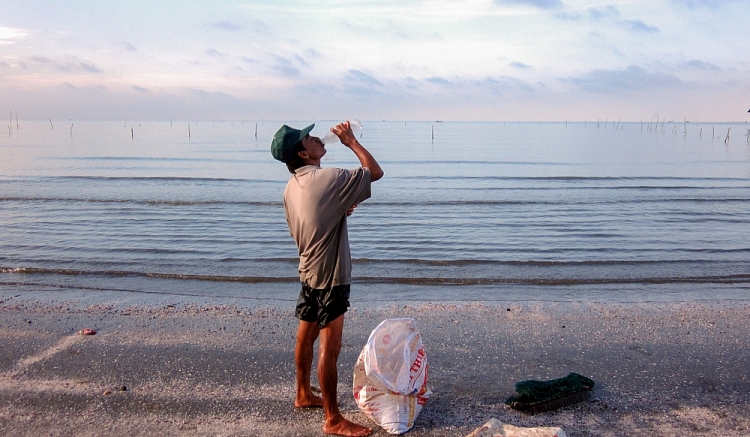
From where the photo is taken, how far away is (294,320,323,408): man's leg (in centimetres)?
387

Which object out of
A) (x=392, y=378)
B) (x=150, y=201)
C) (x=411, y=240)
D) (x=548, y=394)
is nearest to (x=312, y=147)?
(x=392, y=378)

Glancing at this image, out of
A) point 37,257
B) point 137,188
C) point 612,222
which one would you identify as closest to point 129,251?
point 37,257

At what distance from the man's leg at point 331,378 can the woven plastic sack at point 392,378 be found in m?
0.18

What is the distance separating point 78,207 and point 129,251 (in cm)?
709

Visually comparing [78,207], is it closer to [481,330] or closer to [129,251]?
[129,251]

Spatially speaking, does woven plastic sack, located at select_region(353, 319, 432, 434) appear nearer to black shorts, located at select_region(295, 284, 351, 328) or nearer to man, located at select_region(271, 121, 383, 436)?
man, located at select_region(271, 121, 383, 436)

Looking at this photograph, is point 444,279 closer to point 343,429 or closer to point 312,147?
point 343,429

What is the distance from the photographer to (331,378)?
3.65m

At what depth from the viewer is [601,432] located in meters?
3.73

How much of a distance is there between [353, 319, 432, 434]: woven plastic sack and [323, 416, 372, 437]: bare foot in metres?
0.15

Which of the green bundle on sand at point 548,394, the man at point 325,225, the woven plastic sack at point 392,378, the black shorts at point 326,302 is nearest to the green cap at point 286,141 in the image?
the man at point 325,225

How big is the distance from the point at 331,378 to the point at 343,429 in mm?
313

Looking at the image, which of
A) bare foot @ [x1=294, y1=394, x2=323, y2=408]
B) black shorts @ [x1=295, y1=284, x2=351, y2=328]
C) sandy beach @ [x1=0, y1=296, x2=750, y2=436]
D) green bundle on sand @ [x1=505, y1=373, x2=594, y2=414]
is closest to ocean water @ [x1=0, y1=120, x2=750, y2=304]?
sandy beach @ [x1=0, y1=296, x2=750, y2=436]

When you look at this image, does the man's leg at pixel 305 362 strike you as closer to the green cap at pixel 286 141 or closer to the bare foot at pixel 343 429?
the bare foot at pixel 343 429
